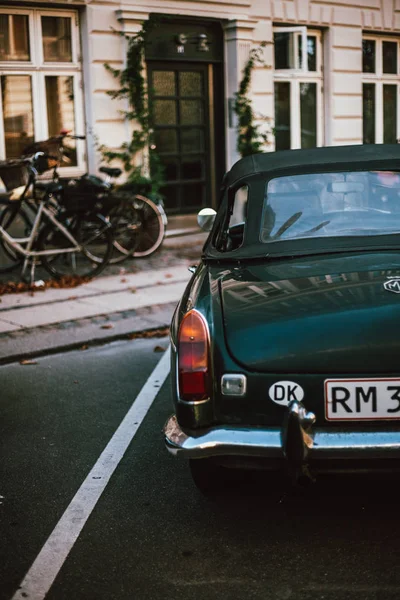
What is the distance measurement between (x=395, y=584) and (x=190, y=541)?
2.95 ft

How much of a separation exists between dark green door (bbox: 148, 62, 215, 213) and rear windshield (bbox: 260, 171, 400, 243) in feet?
29.8

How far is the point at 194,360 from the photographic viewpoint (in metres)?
3.74

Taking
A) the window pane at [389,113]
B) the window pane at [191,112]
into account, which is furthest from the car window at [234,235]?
the window pane at [389,113]

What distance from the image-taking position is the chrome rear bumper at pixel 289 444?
11.3 feet

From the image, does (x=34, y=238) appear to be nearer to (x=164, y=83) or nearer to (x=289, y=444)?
(x=164, y=83)

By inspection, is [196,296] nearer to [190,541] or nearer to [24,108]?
[190,541]

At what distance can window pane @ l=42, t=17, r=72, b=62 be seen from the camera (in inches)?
488

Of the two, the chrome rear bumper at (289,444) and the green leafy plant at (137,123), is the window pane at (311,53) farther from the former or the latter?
the chrome rear bumper at (289,444)

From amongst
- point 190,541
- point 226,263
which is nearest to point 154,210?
point 226,263

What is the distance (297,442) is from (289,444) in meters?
0.03

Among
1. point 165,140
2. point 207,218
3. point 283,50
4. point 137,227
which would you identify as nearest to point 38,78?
point 165,140

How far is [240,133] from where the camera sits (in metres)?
14.8

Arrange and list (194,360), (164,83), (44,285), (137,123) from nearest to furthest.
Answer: (194,360)
(44,285)
(137,123)
(164,83)

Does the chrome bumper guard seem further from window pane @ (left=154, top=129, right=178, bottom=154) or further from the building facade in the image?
window pane @ (left=154, top=129, right=178, bottom=154)
